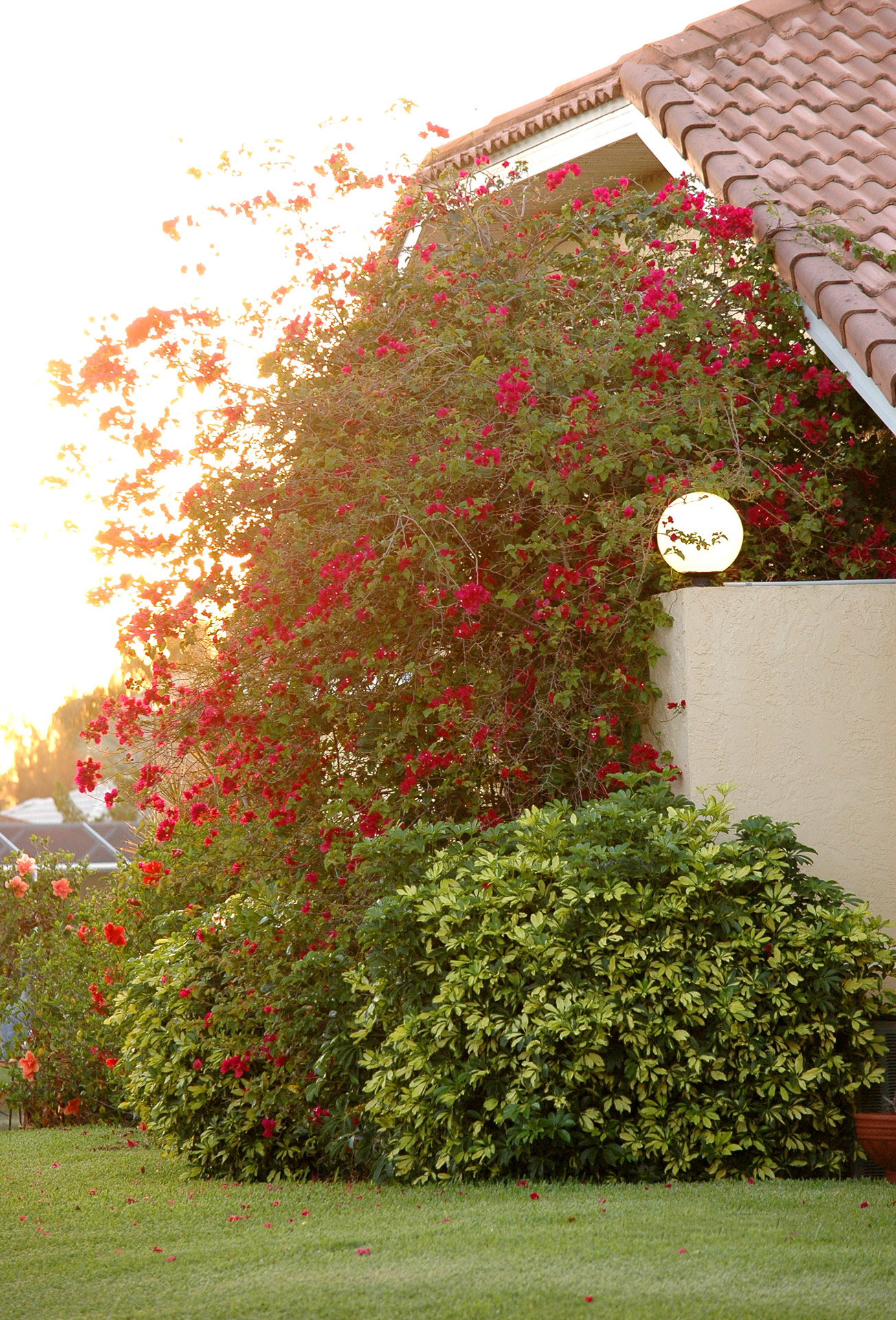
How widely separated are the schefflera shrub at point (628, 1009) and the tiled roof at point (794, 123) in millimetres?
2380

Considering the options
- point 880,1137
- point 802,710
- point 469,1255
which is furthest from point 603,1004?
point 802,710

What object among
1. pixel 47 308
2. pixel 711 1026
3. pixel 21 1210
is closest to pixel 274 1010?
pixel 21 1210

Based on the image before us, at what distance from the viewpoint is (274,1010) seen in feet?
21.1

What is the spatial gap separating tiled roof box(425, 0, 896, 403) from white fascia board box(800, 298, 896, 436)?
11 cm

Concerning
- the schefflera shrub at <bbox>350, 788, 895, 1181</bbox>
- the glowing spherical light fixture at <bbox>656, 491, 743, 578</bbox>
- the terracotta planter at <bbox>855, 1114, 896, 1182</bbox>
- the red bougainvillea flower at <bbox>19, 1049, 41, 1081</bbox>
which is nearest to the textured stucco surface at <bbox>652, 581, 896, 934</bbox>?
the glowing spherical light fixture at <bbox>656, 491, 743, 578</bbox>

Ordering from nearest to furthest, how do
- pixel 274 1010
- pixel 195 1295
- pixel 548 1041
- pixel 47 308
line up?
pixel 195 1295 < pixel 548 1041 < pixel 274 1010 < pixel 47 308

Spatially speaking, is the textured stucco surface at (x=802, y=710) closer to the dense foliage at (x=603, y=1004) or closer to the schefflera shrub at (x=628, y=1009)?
the dense foliage at (x=603, y=1004)

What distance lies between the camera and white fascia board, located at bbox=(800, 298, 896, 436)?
632 centimetres

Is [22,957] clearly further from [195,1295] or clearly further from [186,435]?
[195,1295]

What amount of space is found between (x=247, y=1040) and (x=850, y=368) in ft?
14.8

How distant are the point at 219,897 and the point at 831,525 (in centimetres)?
410

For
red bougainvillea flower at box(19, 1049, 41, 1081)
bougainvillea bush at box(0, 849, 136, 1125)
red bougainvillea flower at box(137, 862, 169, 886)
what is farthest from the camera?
red bougainvillea flower at box(19, 1049, 41, 1081)

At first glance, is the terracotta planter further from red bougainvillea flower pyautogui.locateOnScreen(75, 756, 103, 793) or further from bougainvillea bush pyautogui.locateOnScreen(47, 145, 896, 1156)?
red bougainvillea flower pyautogui.locateOnScreen(75, 756, 103, 793)

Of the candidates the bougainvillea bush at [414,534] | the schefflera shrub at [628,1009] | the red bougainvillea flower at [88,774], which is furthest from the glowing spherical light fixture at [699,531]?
the red bougainvillea flower at [88,774]
